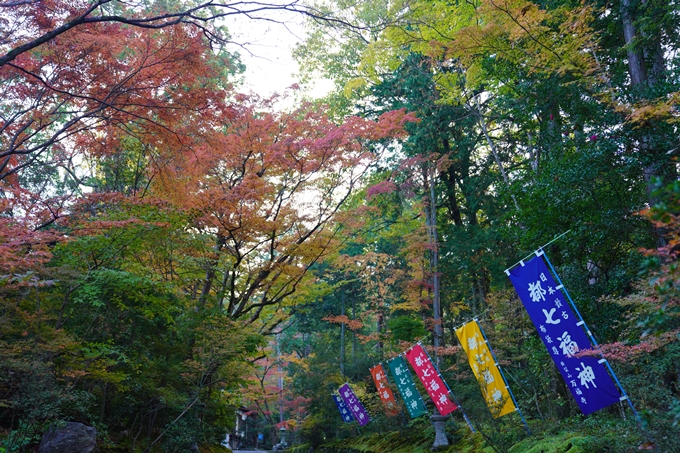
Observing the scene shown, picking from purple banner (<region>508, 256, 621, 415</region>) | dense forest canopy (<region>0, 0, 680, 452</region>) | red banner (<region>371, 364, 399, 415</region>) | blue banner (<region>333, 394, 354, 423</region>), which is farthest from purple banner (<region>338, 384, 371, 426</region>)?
purple banner (<region>508, 256, 621, 415</region>)

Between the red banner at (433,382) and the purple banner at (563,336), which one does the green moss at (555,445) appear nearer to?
the purple banner at (563,336)

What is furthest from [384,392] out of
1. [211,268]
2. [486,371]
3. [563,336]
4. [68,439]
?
[68,439]

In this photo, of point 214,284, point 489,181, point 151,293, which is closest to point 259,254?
point 214,284

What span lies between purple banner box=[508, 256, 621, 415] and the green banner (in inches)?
234

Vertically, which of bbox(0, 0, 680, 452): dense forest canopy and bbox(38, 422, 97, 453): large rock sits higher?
bbox(0, 0, 680, 452): dense forest canopy

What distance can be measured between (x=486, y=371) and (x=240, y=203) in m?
5.33

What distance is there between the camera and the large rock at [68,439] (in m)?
6.89

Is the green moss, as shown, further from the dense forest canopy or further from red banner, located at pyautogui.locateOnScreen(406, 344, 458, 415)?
red banner, located at pyautogui.locateOnScreen(406, 344, 458, 415)

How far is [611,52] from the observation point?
871 cm

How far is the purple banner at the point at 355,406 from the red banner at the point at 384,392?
37.9 inches

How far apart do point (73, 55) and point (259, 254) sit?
18.8 feet

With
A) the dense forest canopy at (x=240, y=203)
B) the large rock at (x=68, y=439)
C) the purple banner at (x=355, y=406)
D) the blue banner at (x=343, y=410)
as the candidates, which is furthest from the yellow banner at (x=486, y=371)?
the blue banner at (x=343, y=410)

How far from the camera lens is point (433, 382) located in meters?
11.0

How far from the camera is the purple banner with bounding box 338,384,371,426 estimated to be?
15.7 metres
